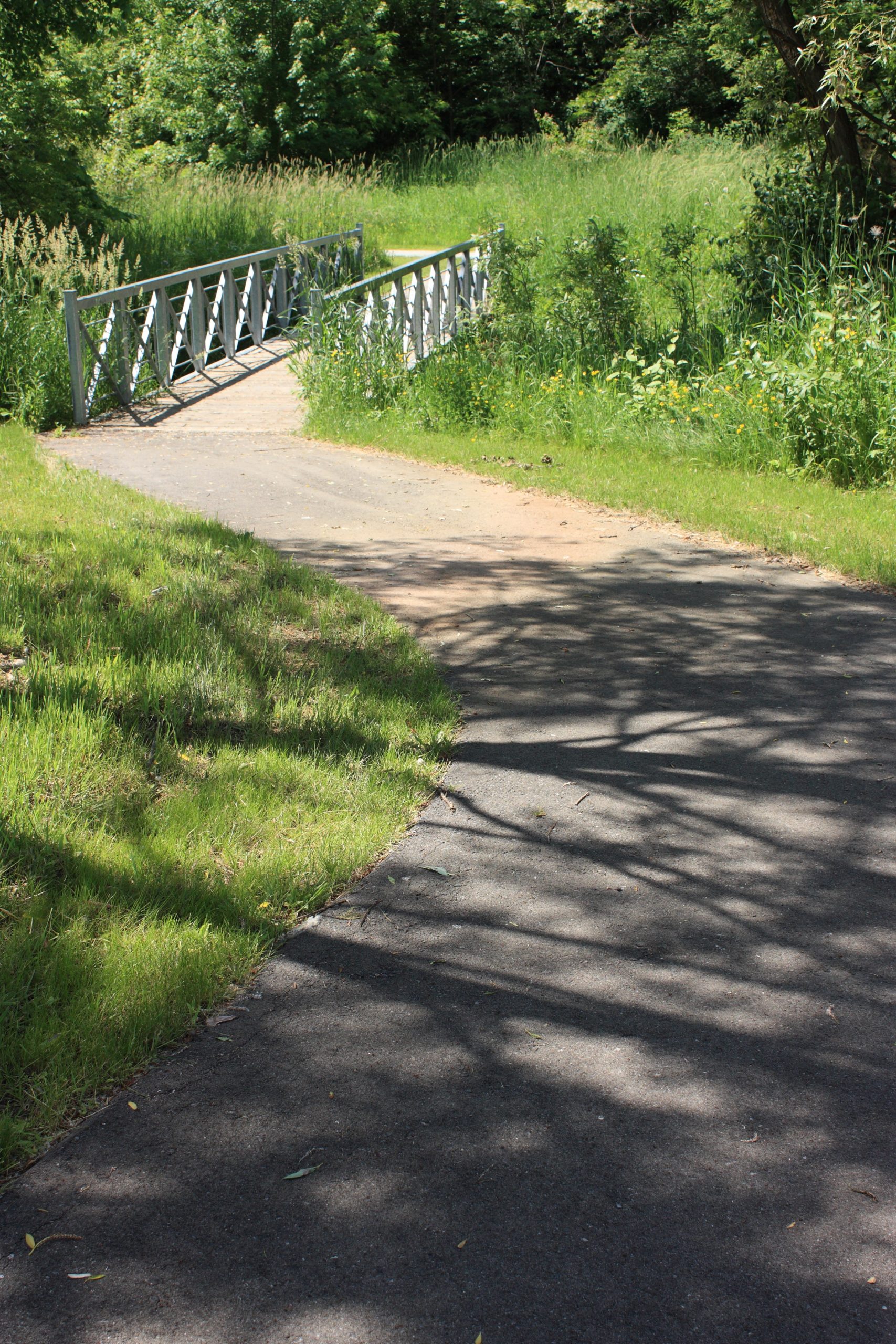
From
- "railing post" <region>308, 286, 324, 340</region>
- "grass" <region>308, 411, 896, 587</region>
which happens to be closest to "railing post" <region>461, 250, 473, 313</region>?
"railing post" <region>308, 286, 324, 340</region>

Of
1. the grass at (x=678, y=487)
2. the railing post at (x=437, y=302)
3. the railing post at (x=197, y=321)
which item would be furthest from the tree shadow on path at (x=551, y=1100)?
the railing post at (x=437, y=302)

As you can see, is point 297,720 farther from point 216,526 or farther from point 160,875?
point 216,526

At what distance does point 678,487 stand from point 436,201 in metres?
20.5

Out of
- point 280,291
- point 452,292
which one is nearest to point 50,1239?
point 452,292

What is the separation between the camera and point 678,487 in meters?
9.07

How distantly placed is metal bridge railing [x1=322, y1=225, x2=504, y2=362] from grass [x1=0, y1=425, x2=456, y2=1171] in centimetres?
724

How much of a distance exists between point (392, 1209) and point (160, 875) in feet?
4.83

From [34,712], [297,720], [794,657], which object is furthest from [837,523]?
[34,712]

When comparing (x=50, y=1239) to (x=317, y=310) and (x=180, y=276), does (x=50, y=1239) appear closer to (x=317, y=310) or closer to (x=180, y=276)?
(x=317, y=310)

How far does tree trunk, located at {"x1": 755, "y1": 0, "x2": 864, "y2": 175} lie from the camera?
12.2 meters

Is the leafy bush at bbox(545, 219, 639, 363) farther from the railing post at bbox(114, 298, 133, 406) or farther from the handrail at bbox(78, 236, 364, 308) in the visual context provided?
the railing post at bbox(114, 298, 133, 406)

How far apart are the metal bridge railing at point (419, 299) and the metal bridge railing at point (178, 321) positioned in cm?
→ 60

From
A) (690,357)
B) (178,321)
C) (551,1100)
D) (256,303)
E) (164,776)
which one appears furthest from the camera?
(256,303)

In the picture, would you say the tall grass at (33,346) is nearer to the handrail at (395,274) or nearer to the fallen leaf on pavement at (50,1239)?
the handrail at (395,274)
